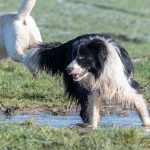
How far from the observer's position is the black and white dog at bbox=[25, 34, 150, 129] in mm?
8164

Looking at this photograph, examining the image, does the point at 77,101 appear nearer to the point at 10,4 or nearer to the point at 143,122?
the point at 143,122

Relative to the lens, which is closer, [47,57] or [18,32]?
[47,57]

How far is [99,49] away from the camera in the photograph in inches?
322

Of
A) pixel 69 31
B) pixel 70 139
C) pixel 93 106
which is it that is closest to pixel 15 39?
pixel 93 106

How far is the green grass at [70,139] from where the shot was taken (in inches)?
253

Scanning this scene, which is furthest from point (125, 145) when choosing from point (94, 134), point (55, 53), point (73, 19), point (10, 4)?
point (10, 4)

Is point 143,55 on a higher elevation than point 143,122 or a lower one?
higher

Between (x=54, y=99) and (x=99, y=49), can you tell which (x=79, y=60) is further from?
(x=54, y=99)

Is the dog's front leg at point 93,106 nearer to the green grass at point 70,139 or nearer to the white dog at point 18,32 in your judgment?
the green grass at point 70,139

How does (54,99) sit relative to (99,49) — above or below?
below

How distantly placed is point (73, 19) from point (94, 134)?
2404 centimetres

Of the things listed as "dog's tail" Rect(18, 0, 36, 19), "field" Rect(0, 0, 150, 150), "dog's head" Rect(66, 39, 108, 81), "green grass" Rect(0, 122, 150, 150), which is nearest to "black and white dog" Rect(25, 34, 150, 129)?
"dog's head" Rect(66, 39, 108, 81)

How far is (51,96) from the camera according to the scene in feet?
35.1

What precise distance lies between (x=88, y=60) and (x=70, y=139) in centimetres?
178
